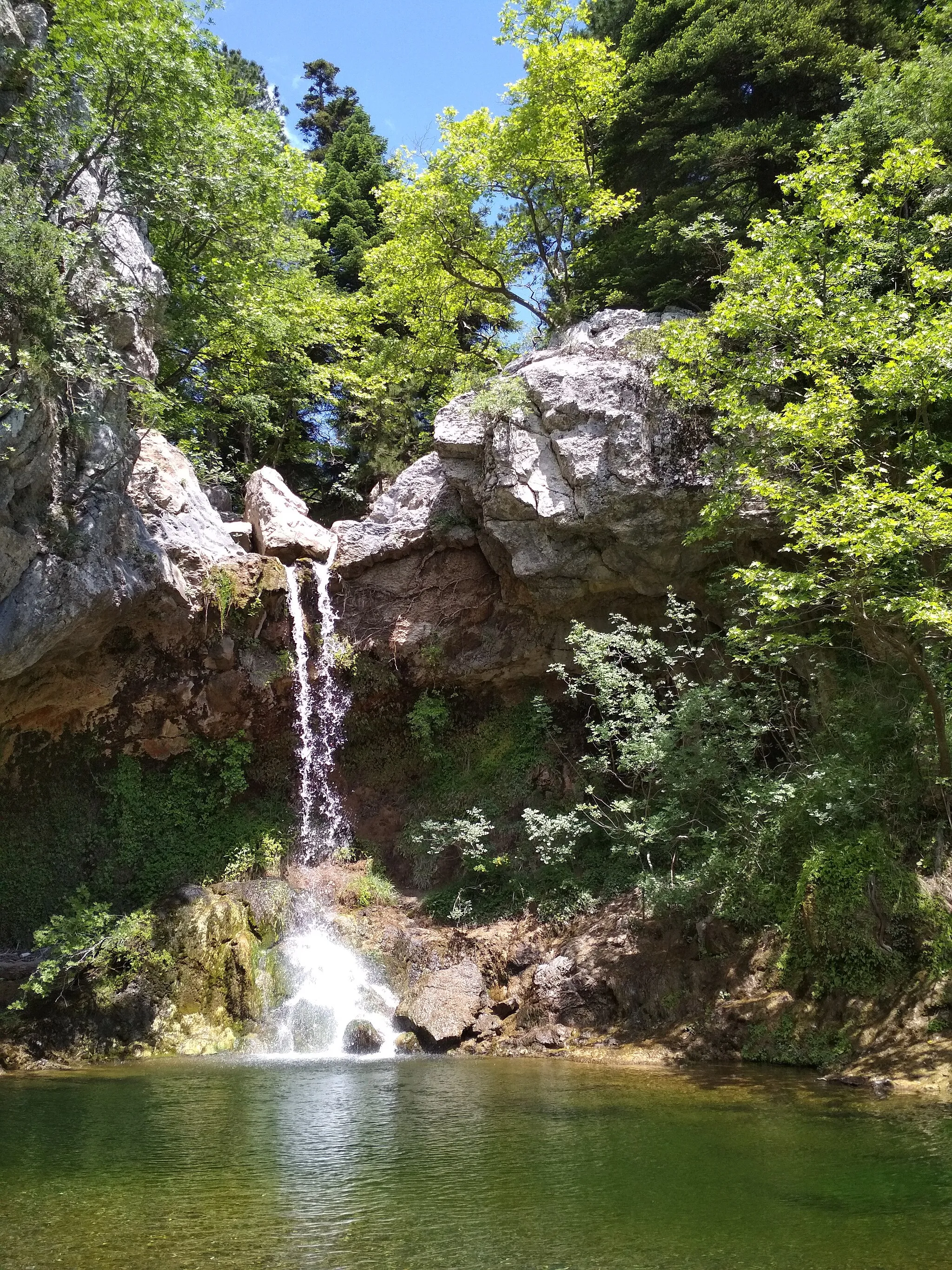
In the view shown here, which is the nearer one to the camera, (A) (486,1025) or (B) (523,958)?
(A) (486,1025)

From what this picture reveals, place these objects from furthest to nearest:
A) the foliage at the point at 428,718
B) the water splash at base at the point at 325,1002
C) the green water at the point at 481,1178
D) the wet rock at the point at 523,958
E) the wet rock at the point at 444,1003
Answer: the foliage at the point at 428,718 → the wet rock at the point at 523,958 → the water splash at base at the point at 325,1002 → the wet rock at the point at 444,1003 → the green water at the point at 481,1178

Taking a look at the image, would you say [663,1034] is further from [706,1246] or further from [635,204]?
[635,204]

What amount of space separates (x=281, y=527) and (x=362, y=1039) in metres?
9.72

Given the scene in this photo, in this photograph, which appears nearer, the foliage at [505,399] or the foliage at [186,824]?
the foliage at [505,399]

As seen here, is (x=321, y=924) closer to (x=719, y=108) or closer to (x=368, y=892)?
(x=368, y=892)

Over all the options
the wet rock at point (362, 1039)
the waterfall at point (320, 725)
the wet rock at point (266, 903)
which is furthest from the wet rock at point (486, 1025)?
the waterfall at point (320, 725)

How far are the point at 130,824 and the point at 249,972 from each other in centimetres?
486

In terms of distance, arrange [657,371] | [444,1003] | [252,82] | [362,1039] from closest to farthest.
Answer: [362,1039]
[444,1003]
[657,371]
[252,82]

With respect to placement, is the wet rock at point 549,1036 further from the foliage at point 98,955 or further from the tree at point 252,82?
the tree at point 252,82

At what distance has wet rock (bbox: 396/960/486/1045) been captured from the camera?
12.9 metres

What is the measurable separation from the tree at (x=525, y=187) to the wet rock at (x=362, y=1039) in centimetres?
1494

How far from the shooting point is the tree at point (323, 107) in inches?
1462

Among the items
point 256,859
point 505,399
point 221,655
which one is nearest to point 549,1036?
point 256,859

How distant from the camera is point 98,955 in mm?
13633
